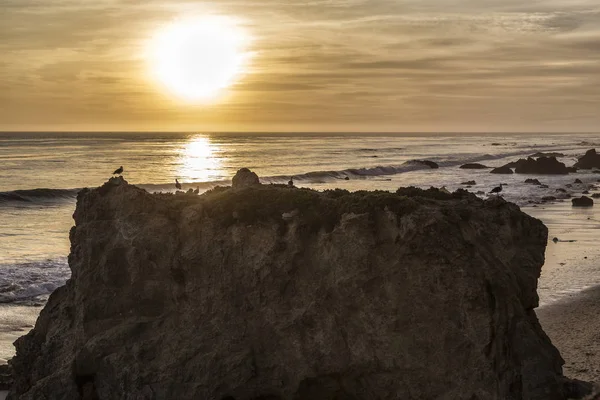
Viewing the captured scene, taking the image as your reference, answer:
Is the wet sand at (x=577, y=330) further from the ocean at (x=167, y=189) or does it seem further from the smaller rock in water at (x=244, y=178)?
the smaller rock in water at (x=244, y=178)

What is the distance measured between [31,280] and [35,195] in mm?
36867

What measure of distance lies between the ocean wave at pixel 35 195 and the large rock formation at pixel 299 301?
48.6 m

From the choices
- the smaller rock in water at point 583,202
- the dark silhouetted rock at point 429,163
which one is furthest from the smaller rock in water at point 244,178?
the dark silhouetted rock at point 429,163

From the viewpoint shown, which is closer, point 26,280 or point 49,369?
point 49,369

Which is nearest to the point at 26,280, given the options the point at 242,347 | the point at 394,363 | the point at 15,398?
the point at 15,398

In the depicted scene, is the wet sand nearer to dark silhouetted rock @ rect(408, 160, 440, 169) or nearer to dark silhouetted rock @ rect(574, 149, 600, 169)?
dark silhouetted rock @ rect(574, 149, 600, 169)

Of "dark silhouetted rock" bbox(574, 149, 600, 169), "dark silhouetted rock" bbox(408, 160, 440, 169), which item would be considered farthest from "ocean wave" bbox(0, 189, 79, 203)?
"dark silhouetted rock" bbox(574, 149, 600, 169)

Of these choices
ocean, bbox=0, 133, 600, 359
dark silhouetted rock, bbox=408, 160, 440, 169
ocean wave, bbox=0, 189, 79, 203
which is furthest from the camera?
dark silhouetted rock, bbox=408, 160, 440, 169

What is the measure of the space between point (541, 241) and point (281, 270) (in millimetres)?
4409

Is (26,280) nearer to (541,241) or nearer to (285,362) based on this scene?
(285,362)

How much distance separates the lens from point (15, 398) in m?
13.9

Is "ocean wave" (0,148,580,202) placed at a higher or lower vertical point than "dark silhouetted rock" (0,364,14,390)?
lower

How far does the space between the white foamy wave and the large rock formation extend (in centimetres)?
1167

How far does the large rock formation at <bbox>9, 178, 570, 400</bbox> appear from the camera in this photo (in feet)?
36.7
